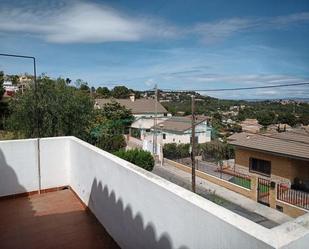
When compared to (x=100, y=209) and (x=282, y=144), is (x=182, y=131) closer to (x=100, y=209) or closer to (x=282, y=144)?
(x=282, y=144)

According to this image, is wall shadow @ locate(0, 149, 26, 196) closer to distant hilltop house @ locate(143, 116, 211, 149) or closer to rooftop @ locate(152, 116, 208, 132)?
distant hilltop house @ locate(143, 116, 211, 149)

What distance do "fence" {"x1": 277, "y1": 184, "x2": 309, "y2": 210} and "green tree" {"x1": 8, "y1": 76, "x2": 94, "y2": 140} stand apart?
30.0 ft

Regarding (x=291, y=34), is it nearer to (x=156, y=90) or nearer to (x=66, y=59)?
(x=156, y=90)

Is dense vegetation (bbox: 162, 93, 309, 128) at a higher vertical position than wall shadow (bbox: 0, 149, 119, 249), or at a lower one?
higher

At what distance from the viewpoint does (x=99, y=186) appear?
3627mm

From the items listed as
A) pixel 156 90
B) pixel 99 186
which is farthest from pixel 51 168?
pixel 156 90

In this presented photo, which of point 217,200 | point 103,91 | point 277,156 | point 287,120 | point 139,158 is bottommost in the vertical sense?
point 217,200

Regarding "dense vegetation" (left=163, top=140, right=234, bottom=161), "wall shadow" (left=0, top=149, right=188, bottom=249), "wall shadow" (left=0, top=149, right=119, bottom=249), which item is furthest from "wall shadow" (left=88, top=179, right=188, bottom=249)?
"dense vegetation" (left=163, top=140, right=234, bottom=161)

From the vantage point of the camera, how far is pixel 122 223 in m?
3.02

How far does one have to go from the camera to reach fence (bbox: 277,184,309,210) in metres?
11.8

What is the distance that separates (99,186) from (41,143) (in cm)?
173

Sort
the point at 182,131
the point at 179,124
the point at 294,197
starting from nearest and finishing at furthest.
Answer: the point at 294,197
the point at 182,131
the point at 179,124

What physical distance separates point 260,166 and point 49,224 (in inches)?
591

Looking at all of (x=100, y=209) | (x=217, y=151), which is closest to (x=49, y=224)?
(x=100, y=209)
